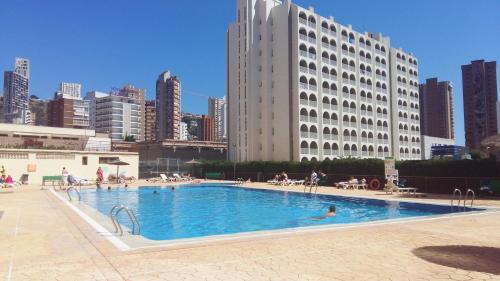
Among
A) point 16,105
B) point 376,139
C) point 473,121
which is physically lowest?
point 376,139

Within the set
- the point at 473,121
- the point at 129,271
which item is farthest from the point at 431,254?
the point at 473,121

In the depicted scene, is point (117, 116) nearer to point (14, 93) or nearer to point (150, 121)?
point (150, 121)

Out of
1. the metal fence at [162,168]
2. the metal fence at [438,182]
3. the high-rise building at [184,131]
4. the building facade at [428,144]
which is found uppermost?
the high-rise building at [184,131]

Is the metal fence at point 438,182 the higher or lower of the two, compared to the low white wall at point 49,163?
lower

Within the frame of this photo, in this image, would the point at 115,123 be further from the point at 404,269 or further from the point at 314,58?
the point at 404,269

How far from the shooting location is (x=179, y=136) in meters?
149

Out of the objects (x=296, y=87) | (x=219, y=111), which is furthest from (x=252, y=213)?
(x=219, y=111)

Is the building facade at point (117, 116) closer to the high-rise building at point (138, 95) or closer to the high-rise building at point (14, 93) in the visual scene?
the high-rise building at point (138, 95)

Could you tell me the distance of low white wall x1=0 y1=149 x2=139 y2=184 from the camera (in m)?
32.9

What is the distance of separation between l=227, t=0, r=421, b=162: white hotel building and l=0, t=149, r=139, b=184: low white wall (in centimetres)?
2465

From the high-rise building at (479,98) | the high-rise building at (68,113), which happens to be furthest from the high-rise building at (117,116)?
the high-rise building at (479,98)

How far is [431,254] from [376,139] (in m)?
66.1

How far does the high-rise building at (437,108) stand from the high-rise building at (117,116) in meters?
107

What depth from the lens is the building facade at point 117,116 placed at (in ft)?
492
